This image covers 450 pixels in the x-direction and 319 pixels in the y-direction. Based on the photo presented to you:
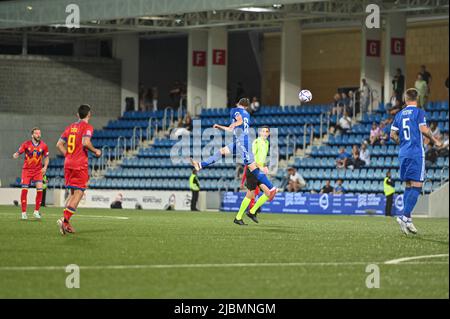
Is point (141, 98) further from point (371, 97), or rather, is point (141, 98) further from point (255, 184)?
point (255, 184)

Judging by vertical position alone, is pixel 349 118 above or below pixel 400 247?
above

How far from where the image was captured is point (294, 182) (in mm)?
41031

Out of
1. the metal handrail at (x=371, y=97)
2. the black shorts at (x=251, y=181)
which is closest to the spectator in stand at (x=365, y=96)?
the metal handrail at (x=371, y=97)

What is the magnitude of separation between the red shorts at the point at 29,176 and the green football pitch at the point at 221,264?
6476 mm

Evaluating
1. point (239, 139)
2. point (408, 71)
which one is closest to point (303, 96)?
point (239, 139)

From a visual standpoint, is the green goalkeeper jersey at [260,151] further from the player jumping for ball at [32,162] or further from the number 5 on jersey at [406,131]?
the number 5 on jersey at [406,131]

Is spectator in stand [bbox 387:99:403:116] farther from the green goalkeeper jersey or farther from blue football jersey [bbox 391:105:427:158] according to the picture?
blue football jersey [bbox 391:105:427:158]

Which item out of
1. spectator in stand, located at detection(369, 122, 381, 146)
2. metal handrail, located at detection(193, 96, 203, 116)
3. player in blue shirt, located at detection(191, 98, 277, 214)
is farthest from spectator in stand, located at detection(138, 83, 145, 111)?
player in blue shirt, located at detection(191, 98, 277, 214)

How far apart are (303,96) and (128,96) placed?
29334 mm

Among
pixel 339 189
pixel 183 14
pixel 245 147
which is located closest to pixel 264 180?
pixel 245 147

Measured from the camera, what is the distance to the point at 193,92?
52.0 metres
